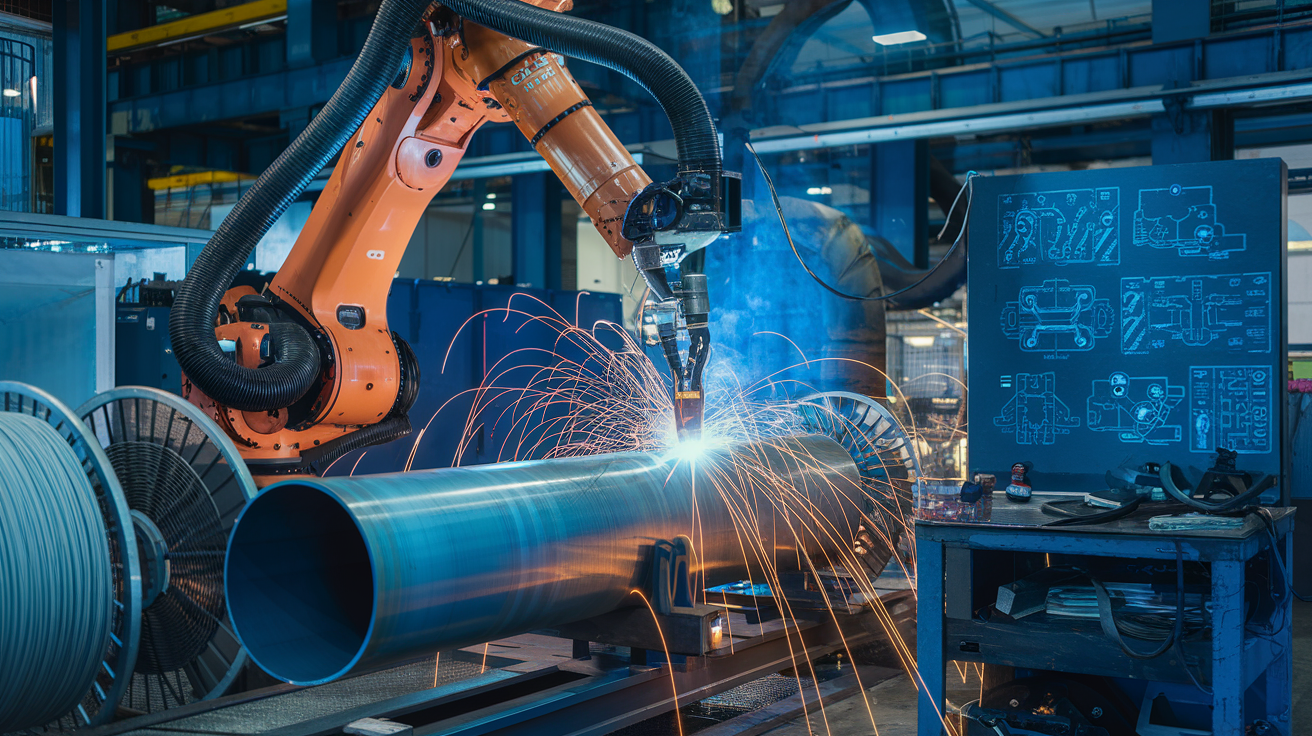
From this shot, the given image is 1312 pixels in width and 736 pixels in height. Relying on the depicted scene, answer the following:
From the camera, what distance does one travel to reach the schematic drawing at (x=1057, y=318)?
141 inches

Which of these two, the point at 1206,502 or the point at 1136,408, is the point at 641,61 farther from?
the point at 1206,502

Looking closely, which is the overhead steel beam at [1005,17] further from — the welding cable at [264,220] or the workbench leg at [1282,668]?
the workbench leg at [1282,668]

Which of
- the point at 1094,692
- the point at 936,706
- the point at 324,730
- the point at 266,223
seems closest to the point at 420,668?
the point at 324,730

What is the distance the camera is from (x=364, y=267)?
481cm

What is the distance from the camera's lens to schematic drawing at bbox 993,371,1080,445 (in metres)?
3.62

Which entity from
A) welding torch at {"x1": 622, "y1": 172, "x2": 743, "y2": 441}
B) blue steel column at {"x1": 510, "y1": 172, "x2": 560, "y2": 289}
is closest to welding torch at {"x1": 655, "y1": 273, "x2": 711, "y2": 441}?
welding torch at {"x1": 622, "y1": 172, "x2": 743, "y2": 441}

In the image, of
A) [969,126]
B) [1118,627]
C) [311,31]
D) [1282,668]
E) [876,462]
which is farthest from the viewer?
[311,31]

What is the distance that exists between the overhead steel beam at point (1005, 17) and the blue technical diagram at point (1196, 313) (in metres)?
7.48

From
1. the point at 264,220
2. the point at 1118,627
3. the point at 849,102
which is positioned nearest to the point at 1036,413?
the point at 1118,627

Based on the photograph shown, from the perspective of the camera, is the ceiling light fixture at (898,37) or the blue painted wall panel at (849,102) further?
the blue painted wall panel at (849,102)

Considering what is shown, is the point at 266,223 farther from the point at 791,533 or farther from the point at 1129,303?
the point at 1129,303

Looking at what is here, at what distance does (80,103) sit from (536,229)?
6.15 m

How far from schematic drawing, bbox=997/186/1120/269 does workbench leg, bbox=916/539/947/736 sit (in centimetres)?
124

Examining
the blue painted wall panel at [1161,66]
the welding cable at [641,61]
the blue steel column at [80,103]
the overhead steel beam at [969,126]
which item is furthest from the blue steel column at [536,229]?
the welding cable at [641,61]
